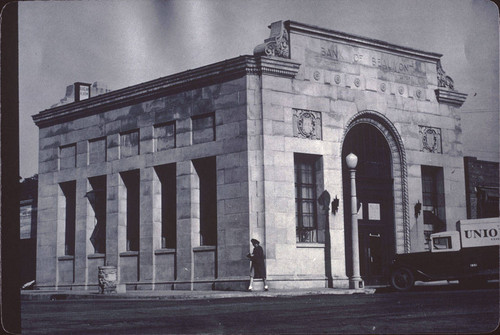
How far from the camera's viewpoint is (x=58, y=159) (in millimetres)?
34406

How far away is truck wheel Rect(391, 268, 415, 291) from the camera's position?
2405 cm

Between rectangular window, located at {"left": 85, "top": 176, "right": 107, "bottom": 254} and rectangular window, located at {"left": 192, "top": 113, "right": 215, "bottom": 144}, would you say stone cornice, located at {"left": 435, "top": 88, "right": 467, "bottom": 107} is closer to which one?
rectangular window, located at {"left": 192, "top": 113, "right": 215, "bottom": 144}

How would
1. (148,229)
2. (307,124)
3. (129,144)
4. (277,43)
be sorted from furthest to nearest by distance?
(129,144), (148,229), (307,124), (277,43)

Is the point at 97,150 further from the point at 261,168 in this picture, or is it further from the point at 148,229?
the point at 261,168

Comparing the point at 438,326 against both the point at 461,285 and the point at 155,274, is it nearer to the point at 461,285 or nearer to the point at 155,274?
the point at 461,285

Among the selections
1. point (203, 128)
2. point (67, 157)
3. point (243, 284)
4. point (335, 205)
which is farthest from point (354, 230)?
point (67, 157)

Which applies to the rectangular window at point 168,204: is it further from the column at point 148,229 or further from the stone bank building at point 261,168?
the column at point 148,229

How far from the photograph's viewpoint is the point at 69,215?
34.5 metres

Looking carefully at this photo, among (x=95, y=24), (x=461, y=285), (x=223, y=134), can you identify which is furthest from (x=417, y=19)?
(x=223, y=134)

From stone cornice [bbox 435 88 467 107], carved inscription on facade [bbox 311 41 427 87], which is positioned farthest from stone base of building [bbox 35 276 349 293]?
stone cornice [bbox 435 88 467 107]

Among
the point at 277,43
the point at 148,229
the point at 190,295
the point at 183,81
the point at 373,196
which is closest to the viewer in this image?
the point at 190,295

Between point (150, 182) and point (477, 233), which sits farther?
point (150, 182)

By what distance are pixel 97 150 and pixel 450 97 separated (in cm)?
1586

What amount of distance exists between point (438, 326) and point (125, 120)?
950 inches
